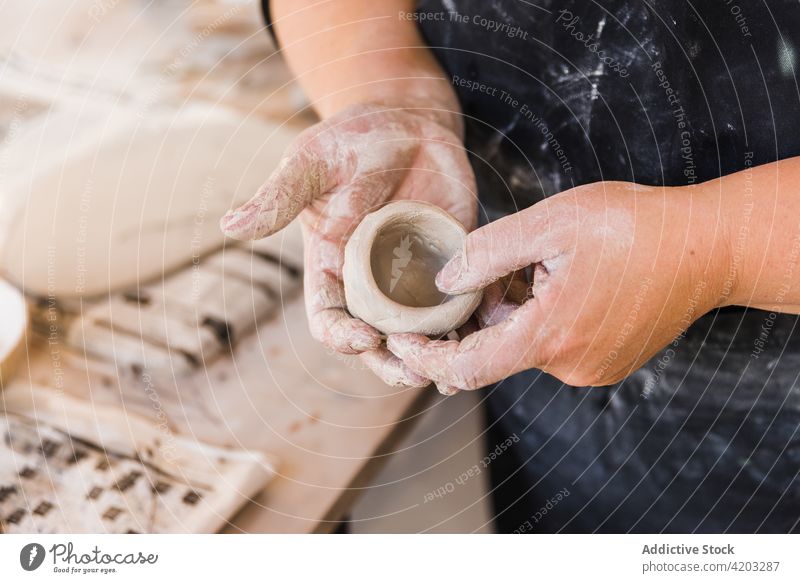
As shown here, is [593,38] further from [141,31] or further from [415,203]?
[141,31]

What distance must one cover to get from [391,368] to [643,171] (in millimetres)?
333

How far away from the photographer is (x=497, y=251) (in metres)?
0.56

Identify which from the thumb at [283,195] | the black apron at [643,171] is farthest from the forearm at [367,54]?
the thumb at [283,195]

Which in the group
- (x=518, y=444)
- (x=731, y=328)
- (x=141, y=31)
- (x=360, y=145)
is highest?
(x=141, y=31)

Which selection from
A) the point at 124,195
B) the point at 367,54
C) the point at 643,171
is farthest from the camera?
the point at 124,195

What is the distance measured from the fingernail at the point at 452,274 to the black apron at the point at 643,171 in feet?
0.77

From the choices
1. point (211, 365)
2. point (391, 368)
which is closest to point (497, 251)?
point (391, 368)

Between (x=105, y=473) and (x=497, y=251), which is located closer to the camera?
(x=497, y=251)

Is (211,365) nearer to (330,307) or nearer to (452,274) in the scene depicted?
(330,307)

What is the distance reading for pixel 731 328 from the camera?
2.35 feet

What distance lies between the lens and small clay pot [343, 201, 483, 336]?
1.91 ft

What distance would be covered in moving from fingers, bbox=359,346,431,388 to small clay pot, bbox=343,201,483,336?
5cm

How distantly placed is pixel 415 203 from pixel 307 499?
1.28ft
